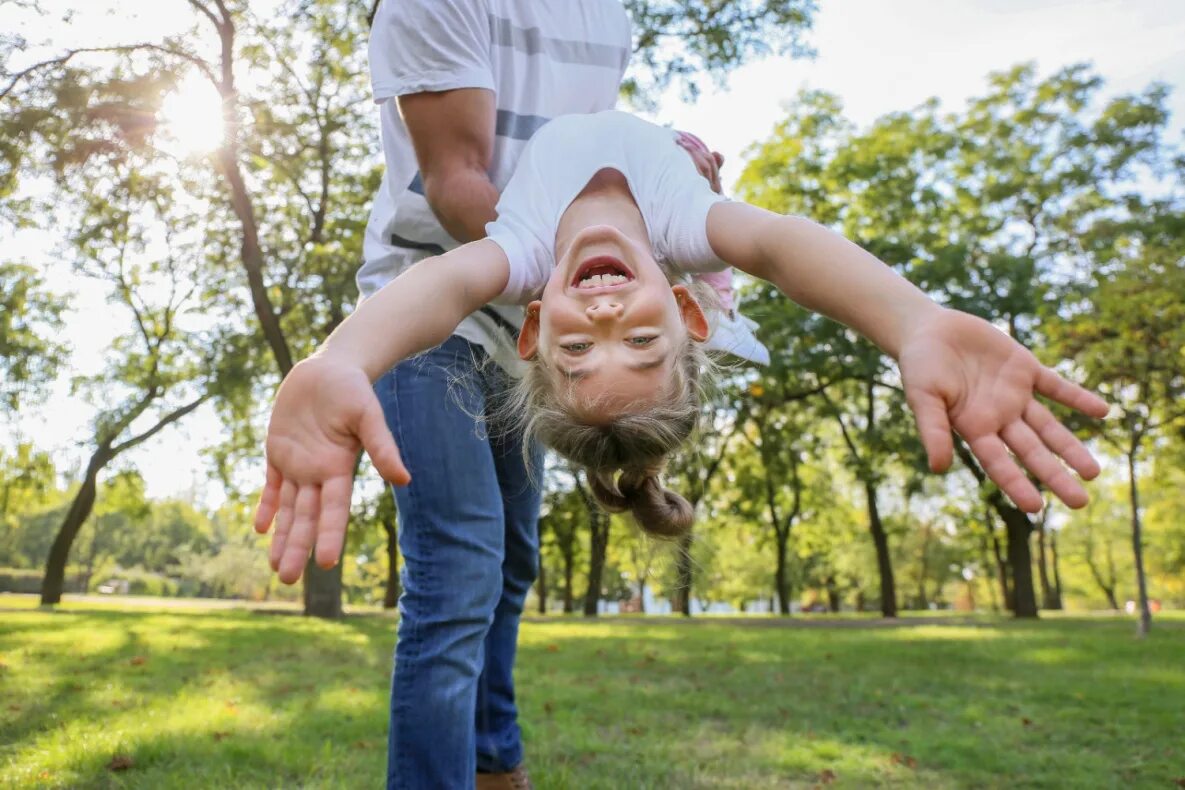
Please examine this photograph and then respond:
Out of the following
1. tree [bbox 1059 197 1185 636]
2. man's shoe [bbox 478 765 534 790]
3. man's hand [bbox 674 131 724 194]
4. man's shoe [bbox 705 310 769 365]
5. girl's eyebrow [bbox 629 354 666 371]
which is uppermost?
tree [bbox 1059 197 1185 636]

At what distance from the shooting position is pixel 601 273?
7.40ft

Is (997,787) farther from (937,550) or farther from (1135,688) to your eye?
(937,550)

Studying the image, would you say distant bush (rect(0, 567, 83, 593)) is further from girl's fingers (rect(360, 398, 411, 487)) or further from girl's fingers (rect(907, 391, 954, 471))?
girl's fingers (rect(907, 391, 954, 471))

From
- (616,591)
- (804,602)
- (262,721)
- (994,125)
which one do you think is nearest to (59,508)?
(616,591)

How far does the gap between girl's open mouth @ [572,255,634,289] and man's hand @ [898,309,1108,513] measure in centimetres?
78

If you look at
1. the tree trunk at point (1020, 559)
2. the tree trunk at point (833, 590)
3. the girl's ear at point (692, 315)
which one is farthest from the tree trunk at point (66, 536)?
the tree trunk at point (833, 590)

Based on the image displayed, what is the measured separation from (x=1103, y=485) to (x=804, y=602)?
24.3 m

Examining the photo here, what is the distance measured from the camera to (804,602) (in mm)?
59781

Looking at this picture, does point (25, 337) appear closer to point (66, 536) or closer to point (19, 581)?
point (66, 536)

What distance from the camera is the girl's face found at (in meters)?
2.18

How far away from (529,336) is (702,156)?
0.88 m

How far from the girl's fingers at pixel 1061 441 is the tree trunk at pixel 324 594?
14539mm

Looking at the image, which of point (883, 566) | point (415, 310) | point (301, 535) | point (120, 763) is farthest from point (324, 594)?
point (301, 535)

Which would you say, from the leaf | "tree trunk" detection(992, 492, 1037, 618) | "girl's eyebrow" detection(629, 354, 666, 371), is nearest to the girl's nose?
"girl's eyebrow" detection(629, 354, 666, 371)
